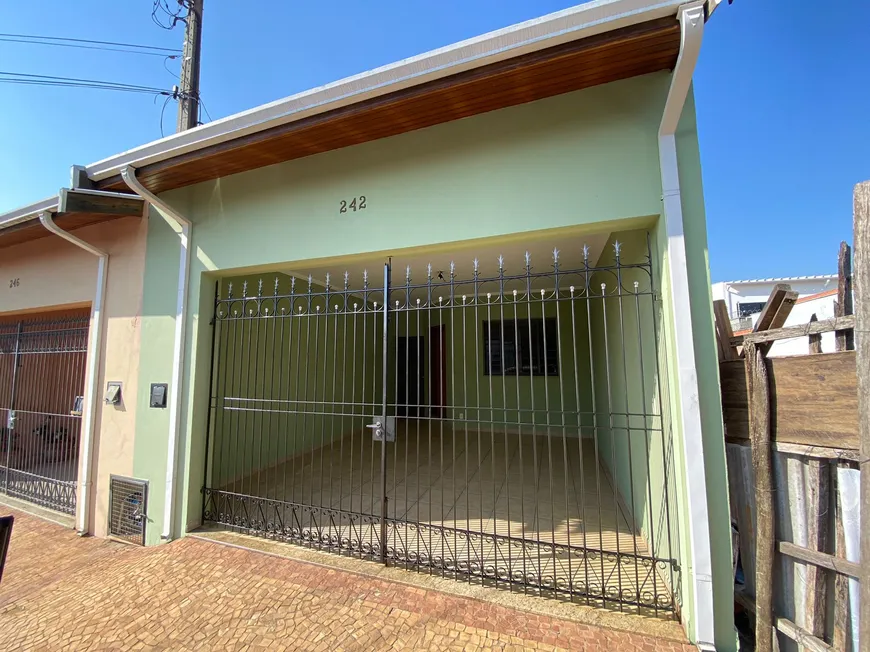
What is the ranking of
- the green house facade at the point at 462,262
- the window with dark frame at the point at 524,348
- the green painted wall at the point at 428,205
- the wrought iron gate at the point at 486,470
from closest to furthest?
the green house facade at the point at 462,262, the green painted wall at the point at 428,205, the wrought iron gate at the point at 486,470, the window with dark frame at the point at 524,348

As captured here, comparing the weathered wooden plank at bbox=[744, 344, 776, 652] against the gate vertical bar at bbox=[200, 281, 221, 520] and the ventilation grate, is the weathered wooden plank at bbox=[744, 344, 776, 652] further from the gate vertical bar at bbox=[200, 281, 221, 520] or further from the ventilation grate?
the ventilation grate

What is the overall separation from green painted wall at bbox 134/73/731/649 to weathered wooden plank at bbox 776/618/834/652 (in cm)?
23

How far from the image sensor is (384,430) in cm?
→ 287

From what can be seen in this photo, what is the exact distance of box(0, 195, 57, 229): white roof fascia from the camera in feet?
12.0

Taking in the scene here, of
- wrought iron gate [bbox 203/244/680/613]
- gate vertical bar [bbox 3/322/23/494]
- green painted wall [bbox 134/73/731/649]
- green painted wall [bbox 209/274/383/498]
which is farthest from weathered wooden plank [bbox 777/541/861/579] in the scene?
gate vertical bar [bbox 3/322/23/494]

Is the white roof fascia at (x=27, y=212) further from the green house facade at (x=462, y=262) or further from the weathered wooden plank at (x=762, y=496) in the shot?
the weathered wooden plank at (x=762, y=496)

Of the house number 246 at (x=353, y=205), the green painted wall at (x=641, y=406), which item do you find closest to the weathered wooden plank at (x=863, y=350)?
the green painted wall at (x=641, y=406)

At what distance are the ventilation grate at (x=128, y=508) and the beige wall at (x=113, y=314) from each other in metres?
0.10

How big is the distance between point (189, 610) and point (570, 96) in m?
4.32

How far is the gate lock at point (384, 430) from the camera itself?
2.87 meters

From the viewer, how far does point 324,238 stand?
2.99 metres

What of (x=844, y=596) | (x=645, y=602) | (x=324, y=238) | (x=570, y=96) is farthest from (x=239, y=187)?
(x=844, y=596)

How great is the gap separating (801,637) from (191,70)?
8.24 m

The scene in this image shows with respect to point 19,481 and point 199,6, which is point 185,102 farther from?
point 19,481
